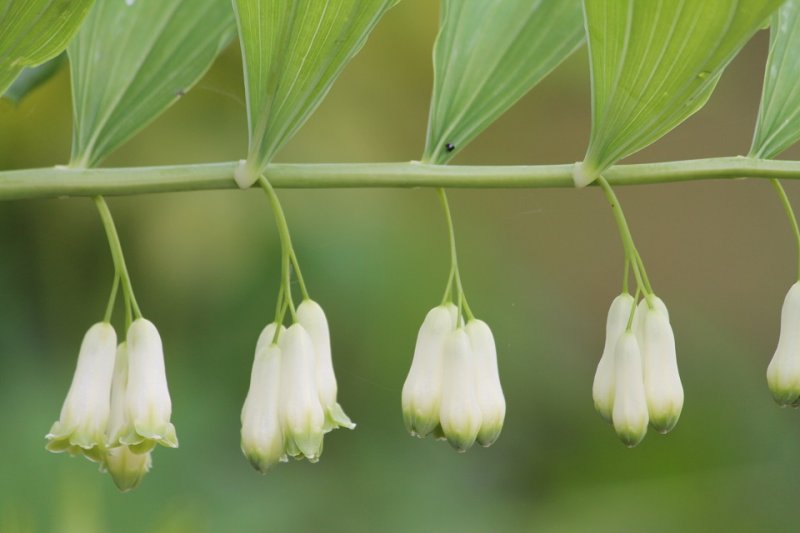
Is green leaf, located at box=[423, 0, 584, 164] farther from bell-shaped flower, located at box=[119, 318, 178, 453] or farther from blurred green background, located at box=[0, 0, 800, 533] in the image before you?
Result: blurred green background, located at box=[0, 0, 800, 533]

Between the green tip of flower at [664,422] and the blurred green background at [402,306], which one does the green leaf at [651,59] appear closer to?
the green tip of flower at [664,422]

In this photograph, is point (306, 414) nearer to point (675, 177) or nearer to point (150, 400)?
point (150, 400)

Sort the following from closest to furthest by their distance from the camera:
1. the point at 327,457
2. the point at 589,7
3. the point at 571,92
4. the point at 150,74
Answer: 1. the point at 589,7
2. the point at 150,74
3. the point at 327,457
4. the point at 571,92

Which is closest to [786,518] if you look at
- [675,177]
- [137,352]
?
[675,177]

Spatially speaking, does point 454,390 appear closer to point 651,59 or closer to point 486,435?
point 486,435

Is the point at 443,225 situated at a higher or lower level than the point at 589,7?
higher

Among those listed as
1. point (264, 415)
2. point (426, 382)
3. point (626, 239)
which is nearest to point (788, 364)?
point (626, 239)
